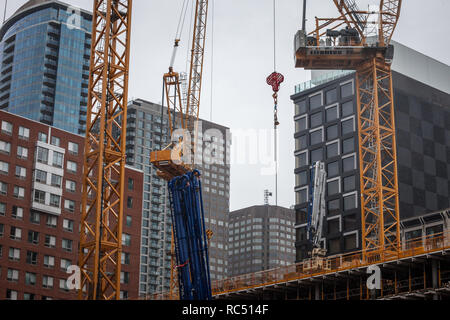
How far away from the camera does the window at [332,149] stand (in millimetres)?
149000

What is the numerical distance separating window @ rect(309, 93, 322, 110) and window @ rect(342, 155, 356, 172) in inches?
581

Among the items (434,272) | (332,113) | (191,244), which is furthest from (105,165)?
(332,113)

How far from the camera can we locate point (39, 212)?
12838 centimetres

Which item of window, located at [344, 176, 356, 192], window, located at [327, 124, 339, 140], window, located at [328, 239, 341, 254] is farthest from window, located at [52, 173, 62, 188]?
window, located at [327, 124, 339, 140]

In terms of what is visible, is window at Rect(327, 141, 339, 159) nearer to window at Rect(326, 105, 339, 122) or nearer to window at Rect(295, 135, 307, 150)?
window at Rect(326, 105, 339, 122)

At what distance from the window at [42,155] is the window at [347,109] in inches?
2273

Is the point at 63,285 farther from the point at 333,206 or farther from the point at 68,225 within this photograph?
the point at 333,206

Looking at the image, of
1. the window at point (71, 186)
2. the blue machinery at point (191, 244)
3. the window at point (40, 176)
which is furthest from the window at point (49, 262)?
the blue machinery at point (191, 244)

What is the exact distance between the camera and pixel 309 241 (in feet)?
481

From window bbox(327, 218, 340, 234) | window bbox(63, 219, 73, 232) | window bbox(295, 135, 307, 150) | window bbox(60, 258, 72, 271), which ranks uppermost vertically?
window bbox(295, 135, 307, 150)

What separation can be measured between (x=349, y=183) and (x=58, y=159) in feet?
177

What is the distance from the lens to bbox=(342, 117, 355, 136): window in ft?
482
